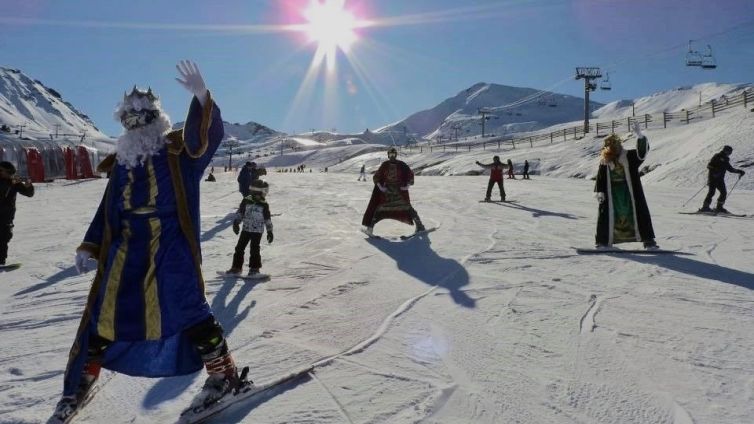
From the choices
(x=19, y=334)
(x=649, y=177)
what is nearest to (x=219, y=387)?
(x=19, y=334)

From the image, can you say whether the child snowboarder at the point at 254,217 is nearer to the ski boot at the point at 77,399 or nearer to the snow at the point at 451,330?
the snow at the point at 451,330

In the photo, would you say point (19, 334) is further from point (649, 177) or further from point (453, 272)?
point (649, 177)

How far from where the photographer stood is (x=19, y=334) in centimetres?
395

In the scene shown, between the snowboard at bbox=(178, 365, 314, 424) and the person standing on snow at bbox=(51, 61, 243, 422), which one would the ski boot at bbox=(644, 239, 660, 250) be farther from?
the person standing on snow at bbox=(51, 61, 243, 422)

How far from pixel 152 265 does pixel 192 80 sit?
94 cm

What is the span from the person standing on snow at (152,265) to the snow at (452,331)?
0.26 meters

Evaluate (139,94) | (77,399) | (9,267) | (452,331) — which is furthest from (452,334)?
(9,267)

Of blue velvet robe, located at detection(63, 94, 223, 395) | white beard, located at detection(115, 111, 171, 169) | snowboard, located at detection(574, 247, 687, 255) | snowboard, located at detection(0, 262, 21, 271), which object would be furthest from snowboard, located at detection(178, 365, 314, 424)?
snowboard, located at detection(0, 262, 21, 271)

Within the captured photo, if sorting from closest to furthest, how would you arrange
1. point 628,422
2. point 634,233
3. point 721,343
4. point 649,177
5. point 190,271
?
point 628,422
point 190,271
point 721,343
point 634,233
point 649,177

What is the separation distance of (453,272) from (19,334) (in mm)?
4059

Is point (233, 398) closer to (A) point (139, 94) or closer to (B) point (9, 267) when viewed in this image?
(A) point (139, 94)

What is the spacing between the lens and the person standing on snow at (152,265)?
255cm

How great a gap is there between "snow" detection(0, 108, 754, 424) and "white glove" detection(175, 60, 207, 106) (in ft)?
5.23

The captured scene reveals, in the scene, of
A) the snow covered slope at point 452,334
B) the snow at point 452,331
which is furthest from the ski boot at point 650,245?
the snow covered slope at point 452,334
